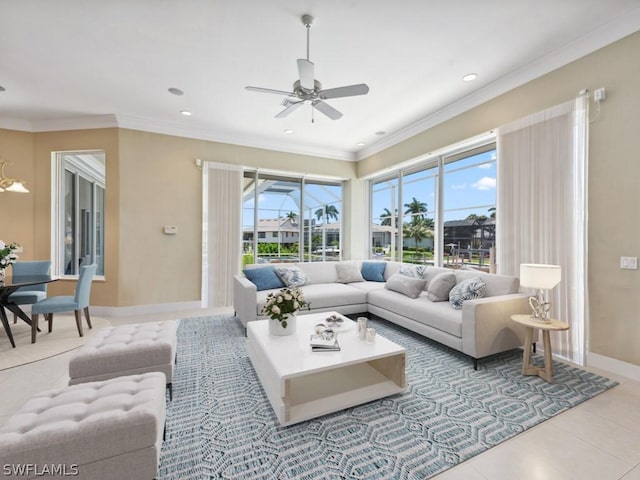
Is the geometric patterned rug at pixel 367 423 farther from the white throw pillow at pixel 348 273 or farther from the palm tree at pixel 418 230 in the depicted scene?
the palm tree at pixel 418 230

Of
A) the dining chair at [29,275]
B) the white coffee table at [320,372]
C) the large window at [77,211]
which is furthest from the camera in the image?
the large window at [77,211]

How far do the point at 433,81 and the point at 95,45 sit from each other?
3692mm

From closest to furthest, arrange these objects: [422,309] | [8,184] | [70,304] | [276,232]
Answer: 1. [422,309]
2. [70,304]
3. [8,184]
4. [276,232]

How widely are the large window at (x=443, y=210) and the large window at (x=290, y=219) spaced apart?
3.90 feet

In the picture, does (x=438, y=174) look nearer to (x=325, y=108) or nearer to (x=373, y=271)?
(x=373, y=271)

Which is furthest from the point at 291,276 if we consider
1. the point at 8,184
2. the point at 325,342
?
the point at 8,184

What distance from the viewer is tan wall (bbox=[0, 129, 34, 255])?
173 inches

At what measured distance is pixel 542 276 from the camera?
2512 millimetres

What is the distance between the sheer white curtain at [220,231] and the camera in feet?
16.4

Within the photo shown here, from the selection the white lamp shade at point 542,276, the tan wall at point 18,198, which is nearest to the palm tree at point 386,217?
the white lamp shade at point 542,276

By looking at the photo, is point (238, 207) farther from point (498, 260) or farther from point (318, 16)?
point (498, 260)

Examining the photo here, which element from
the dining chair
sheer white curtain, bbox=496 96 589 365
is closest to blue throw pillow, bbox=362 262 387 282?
sheer white curtain, bbox=496 96 589 365

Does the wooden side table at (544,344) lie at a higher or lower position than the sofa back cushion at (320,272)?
lower

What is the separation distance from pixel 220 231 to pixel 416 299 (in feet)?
11.6
